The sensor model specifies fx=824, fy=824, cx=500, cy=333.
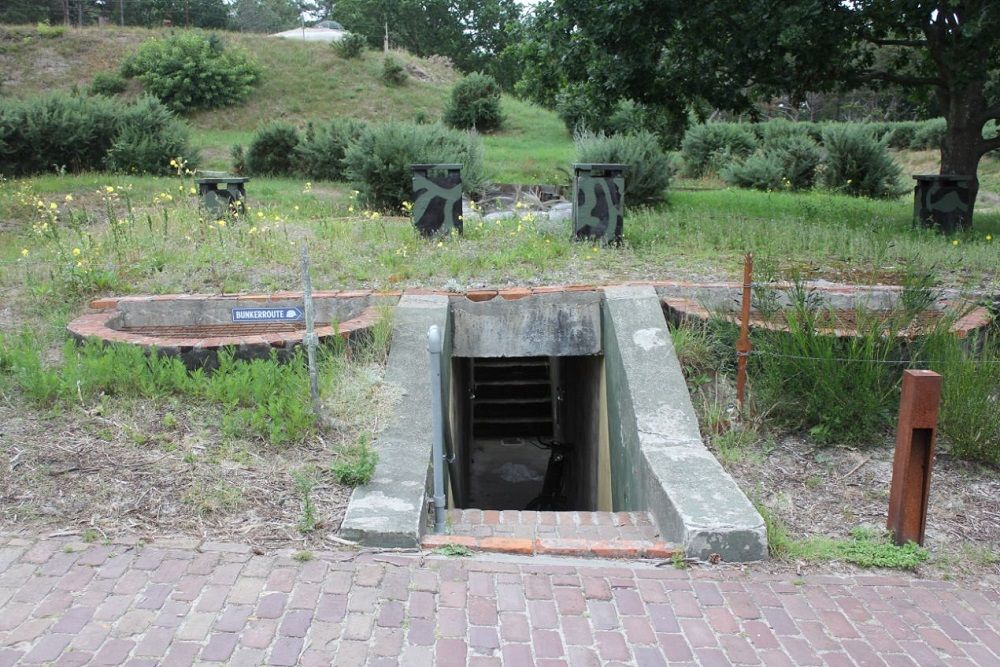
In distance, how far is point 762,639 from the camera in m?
3.13

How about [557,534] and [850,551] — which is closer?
[850,551]

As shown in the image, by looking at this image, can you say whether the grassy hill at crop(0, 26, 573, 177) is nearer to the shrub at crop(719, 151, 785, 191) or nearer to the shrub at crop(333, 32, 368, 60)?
the shrub at crop(333, 32, 368, 60)

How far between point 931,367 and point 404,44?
48235mm

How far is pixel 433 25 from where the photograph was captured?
162 ft

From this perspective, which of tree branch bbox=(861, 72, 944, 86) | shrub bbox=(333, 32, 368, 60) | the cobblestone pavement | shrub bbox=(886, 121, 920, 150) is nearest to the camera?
the cobblestone pavement

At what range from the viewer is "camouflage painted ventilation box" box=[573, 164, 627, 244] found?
7891 mm

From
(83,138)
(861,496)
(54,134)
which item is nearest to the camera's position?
(861,496)

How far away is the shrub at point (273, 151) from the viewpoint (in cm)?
A: 1806

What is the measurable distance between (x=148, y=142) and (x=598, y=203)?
11833 mm

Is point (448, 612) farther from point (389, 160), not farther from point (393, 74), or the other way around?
point (393, 74)

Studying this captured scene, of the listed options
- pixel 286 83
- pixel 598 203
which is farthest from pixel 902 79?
pixel 286 83

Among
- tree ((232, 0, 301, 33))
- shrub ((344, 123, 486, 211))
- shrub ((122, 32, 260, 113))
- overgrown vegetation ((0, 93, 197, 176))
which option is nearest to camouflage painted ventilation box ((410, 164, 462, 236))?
shrub ((344, 123, 486, 211))

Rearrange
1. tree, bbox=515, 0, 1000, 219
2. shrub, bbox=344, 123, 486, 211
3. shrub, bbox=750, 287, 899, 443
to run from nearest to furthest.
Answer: shrub, bbox=750, 287, 899, 443 → tree, bbox=515, 0, 1000, 219 → shrub, bbox=344, 123, 486, 211

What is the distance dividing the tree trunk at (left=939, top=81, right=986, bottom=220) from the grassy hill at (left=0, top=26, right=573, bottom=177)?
41.8 feet
